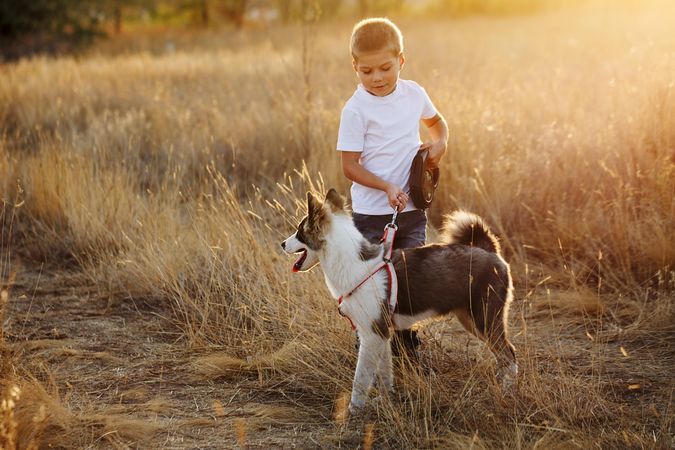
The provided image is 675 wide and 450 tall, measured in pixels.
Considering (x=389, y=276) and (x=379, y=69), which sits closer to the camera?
(x=389, y=276)

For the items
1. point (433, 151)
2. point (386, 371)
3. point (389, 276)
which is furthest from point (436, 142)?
point (386, 371)

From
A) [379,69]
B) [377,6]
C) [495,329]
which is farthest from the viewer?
[377,6]

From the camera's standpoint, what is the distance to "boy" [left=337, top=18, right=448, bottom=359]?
355 centimetres

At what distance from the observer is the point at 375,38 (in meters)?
3.48

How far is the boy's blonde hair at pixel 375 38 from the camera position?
11.4 ft

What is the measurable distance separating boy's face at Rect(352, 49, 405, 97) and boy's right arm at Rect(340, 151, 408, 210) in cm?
34

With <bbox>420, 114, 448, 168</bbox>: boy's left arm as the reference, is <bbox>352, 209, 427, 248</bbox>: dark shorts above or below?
below

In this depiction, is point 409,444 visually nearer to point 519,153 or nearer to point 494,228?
point 494,228

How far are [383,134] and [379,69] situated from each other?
32 centimetres

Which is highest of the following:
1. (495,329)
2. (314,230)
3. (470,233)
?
(314,230)

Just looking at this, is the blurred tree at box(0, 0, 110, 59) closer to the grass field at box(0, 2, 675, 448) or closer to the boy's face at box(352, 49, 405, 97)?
the grass field at box(0, 2, 675, 448)

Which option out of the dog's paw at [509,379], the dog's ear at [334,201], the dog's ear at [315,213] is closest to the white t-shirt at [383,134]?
the dog's ear at [334,201]

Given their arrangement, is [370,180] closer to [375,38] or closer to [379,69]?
[379,69]

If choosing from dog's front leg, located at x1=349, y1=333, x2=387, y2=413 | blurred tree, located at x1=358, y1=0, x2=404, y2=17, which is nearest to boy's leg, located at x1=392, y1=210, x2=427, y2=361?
dog's front leg, located at x1=349, y1=333, x2=387, y2=413
